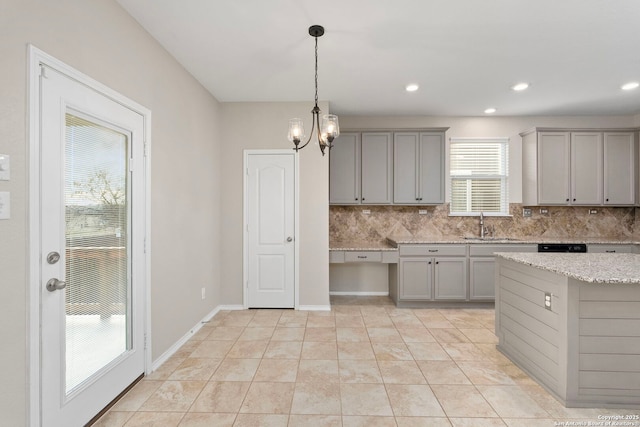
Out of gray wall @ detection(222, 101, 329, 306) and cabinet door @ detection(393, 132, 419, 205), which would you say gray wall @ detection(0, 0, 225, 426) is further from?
cabinet door @ detection(393, 132, 419, 205)

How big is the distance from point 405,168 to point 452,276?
1.64m

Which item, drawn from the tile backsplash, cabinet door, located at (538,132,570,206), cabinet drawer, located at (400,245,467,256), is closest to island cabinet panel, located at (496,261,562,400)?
cabinet drawer, located at (400,245,467,256)

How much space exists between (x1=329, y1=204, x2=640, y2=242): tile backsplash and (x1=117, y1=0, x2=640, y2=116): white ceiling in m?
1.58

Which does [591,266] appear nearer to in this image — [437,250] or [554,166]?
[437,250]

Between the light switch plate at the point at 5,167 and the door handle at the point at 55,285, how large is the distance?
56 cm

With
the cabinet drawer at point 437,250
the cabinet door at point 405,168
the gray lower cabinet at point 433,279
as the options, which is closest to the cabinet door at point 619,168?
the cabinet drawer at point 437,250

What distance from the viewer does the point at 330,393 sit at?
88.1 inches

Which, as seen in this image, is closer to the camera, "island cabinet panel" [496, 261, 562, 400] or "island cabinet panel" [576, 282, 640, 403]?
"island cabinet panel" [576, 282, 640, 403]

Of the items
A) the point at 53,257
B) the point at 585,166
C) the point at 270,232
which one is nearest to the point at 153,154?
the point at 53,257

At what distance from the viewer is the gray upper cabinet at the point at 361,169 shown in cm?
449

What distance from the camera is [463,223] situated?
4797 millimetres

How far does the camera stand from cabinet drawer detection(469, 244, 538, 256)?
4.12 metres

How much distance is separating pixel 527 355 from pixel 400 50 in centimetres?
279

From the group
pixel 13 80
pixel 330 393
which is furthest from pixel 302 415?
pixel 13 80
